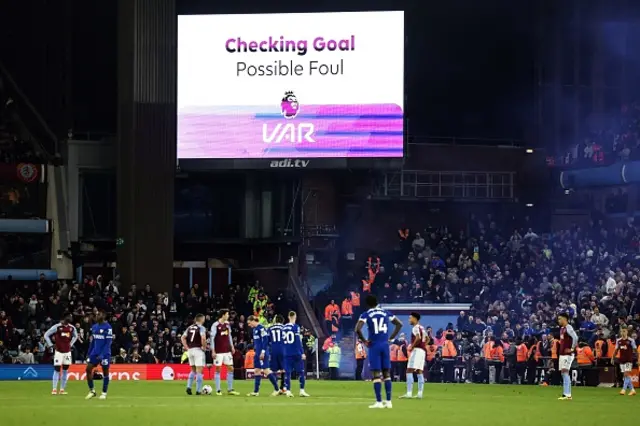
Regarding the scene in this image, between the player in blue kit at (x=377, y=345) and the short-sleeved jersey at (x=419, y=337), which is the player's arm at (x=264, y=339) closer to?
the short-sleeved jersey at (x=419, y=337)

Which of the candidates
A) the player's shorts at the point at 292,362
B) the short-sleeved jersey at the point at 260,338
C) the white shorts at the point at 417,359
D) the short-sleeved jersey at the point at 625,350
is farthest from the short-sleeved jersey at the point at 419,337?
the short-sleeved jersey at the point at 625,350

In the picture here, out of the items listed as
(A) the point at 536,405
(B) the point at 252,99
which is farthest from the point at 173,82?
(A) the point at 536,405

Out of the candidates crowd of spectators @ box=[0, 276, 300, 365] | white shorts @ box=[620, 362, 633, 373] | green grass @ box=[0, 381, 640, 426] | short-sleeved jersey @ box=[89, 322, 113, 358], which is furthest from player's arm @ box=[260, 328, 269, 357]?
crowd of spectators @ box=[0, 276, 300, 365]

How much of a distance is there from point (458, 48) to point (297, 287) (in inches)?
661

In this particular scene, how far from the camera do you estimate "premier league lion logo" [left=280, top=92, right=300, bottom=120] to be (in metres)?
58.2

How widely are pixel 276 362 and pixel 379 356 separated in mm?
7460

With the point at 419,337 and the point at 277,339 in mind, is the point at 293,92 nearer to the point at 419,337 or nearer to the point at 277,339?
the point at 277,339

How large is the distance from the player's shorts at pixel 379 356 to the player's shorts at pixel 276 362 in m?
7.08

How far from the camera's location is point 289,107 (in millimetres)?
58250

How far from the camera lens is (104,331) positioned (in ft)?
114

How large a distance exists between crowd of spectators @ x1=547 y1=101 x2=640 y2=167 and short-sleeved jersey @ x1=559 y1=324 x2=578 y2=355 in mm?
24959

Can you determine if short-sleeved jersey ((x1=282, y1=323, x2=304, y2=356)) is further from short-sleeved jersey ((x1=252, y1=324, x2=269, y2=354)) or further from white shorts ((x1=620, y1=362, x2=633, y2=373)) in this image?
white shorts ((x1=620, y1=362, x2=633, y2=373))

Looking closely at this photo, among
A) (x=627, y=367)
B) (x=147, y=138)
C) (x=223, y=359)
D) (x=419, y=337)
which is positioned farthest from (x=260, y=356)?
(x=147, y=138)

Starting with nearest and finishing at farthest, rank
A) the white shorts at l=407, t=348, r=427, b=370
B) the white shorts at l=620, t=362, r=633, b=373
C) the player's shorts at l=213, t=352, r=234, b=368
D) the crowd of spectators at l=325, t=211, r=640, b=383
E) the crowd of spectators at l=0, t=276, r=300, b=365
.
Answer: the white shorts at l=407, t=348, r=427, b=370, the player's shorts at l=213, t=352, r=234, b=368, the white shorts at l=620, t=362, r=633, b=373, the crowd of spectators at l=325, t=211, r=640, b=383, the crowd of spectators at l=0, t=276, r=300, b=365
